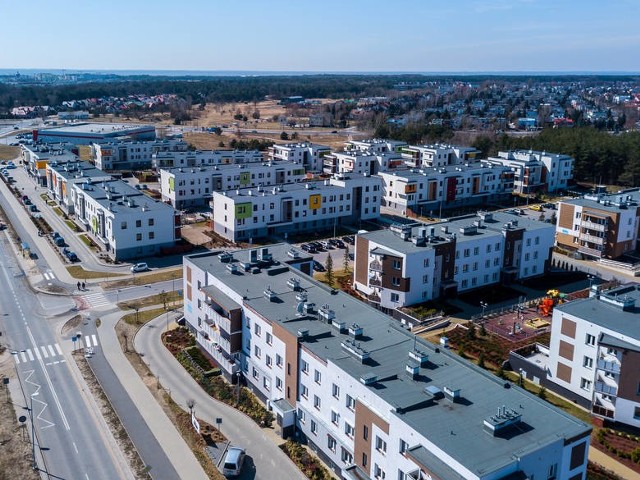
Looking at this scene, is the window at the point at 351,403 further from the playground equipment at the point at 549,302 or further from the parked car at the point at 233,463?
the playground equipment at the point at 549,302

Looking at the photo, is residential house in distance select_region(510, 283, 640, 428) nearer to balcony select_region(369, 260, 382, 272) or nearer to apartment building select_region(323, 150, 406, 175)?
balcony select_region(369, 260, 382, 272)

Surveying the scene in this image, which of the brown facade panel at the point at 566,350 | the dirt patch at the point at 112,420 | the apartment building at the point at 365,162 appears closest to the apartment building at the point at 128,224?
the dirt patch at the point at 112,420

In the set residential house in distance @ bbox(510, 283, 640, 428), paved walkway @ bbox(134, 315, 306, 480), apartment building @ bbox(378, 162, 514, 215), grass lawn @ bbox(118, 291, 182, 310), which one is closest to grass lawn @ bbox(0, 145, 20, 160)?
apartment building @ bbox(378, 162, 514, 215)

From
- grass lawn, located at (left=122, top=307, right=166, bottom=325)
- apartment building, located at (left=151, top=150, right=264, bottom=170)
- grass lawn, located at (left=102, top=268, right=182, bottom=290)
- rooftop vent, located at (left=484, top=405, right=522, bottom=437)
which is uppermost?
apartment building, located at (left=151, top=150, right=264, bottom=170)

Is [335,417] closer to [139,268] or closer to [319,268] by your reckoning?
[319,268]

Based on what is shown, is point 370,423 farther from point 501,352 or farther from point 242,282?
point 501,352

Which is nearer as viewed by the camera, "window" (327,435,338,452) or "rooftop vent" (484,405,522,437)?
"rooftop vent" (484,405,522,437)

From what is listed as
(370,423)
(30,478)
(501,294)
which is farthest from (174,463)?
(501,294)
